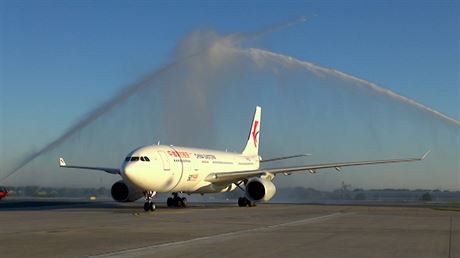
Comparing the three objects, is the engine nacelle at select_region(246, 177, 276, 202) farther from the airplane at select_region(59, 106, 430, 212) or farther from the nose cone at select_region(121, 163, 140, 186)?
the nose cone at select_region(121, 163, 140, 186)

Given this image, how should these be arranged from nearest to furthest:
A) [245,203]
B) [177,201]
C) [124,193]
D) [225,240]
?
[225,240]
[124,193]
[177,201]
[245,203]

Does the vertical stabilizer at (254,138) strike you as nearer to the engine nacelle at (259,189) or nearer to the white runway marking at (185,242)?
the engine nacelle at (259,189)

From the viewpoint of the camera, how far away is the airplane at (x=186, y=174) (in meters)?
33.2

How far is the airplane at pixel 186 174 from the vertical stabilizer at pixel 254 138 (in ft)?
9.50

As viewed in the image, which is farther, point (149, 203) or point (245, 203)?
point (245, 203)

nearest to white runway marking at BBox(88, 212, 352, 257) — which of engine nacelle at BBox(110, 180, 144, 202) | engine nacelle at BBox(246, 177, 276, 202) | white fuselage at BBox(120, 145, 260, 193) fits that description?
white fuselage at BBox(120, 145, 260, 193)

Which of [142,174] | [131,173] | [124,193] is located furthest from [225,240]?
[124,193]

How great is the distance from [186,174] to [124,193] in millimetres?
4302

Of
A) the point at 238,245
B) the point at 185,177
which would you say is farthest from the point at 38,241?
the point at 185,177

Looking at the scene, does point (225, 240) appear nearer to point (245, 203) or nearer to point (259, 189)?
point (259, 189)

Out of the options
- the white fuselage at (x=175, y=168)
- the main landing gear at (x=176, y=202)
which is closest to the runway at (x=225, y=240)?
the white fuselage at (x=175, y=168)

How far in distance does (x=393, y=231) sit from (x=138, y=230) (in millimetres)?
8779

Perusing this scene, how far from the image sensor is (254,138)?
5416 centimetres

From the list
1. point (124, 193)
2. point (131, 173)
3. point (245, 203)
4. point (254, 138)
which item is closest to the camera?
point (131, 173)
